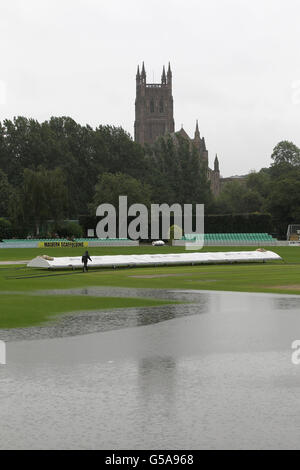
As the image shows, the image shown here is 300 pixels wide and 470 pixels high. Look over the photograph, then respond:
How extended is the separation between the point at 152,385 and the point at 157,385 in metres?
0.07

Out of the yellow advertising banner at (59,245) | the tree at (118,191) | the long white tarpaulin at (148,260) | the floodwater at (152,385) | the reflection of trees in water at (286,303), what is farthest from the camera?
the tree at (118,191)

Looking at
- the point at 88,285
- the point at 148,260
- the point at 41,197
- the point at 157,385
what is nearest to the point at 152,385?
the point at 157,385

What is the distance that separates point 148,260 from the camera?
44281 millimetres

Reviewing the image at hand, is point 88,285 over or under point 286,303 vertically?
under

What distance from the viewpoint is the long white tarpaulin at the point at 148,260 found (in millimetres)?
40312

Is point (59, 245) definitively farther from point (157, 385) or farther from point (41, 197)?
point (157, 385)

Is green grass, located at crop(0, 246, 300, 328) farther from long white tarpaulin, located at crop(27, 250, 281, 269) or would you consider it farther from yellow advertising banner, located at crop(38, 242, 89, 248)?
yellow advertising banner, located at crop(38, 242, 89, 248)

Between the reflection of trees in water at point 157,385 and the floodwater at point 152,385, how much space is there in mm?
15

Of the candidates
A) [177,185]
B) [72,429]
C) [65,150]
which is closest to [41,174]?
[65,150]

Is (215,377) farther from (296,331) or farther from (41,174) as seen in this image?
(41,174)

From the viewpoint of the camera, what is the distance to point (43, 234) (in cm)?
8731

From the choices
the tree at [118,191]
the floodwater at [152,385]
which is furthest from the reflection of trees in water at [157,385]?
the tree at [118,191]

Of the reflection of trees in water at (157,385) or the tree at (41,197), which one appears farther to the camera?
the tree at (41,197)

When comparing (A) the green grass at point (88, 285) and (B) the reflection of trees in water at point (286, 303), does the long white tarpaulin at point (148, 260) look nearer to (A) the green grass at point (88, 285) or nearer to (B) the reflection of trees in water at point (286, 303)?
(A) the green grass at point (88, 285)
